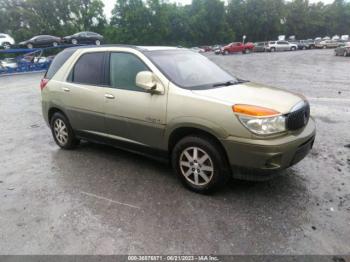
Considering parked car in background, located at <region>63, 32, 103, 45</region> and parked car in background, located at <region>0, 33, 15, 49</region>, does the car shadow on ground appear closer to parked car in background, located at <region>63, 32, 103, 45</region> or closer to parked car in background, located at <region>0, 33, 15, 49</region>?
parked car in background, located at <region>63, 32, 103, 45</region>

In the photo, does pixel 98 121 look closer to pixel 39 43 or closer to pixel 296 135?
pixel 296 135

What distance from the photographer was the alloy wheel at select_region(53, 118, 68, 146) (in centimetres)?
555

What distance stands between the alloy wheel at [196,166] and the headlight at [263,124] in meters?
0.65

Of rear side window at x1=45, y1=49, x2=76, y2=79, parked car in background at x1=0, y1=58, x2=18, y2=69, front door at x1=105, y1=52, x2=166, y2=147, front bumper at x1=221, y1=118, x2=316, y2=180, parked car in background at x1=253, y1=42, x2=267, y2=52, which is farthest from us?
parked car in background at x1=253, y1=42, x2=267, y2=52

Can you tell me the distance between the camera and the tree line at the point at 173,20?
5878 centimetres

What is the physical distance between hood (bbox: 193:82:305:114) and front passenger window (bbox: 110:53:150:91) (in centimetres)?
97

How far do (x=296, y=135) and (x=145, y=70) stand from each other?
83.0 inches

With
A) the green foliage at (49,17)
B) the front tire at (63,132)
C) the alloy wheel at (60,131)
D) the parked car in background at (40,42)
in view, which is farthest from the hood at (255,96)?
the green foliage at (49,17)

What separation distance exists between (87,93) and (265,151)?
2944 mm

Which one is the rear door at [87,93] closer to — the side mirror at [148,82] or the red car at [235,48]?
the side mirror at [148,82]

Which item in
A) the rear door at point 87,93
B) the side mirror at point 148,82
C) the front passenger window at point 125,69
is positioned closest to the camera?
the side mirror at point 148,82

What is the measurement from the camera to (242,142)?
336 centimetres

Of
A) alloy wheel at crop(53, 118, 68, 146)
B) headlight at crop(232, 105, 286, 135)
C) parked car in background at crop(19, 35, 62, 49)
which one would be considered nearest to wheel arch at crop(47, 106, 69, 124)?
alloy wheel at crop(53, 118, 68, 146)

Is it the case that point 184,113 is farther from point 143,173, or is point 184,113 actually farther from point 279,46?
point 279,46
